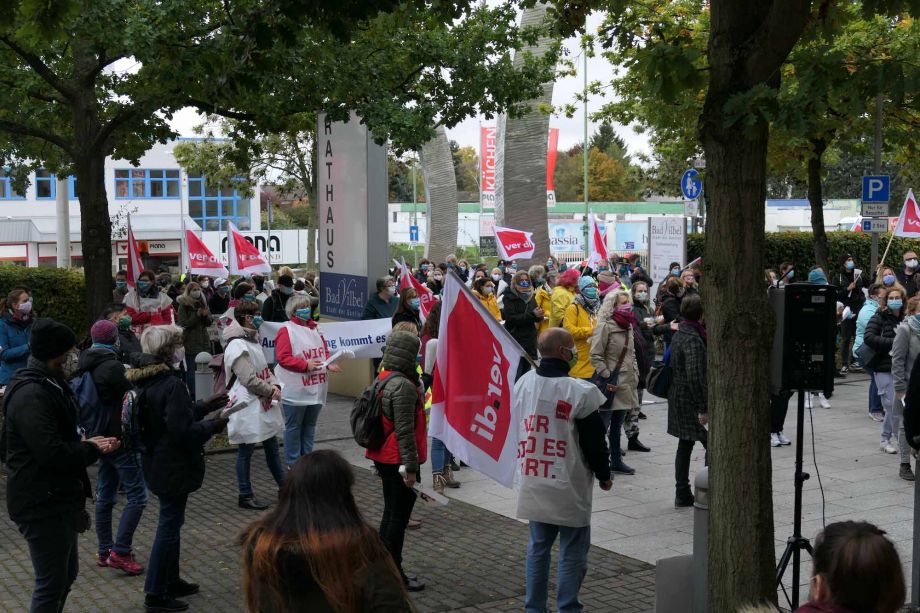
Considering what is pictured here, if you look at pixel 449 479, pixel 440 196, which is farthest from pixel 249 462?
pixel 440 196

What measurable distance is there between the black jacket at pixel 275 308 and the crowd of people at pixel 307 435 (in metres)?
1.80

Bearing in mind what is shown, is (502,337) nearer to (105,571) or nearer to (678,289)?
(105,571)

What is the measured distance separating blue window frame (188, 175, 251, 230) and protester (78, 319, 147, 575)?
166 feet

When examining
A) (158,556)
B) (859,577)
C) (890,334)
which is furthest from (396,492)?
(890,334)

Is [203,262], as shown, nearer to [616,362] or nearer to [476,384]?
[616,362]

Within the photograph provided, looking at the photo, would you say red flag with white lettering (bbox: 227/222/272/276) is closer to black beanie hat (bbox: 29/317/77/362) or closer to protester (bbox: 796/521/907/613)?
black beanie hat (bbox: 29/317/77/362)

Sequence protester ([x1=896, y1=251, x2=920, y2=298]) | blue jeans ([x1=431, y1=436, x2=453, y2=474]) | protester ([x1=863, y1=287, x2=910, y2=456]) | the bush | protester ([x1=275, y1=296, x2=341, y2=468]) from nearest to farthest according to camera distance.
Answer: protester ([x1=275, y1=296, x2=341, y2=468]), blue jeans ([x1=431, y1=436, x2=453, y2=474]), protester ([x1=863, y1=287, x2=910, y2=456]), the bush, protester ([x1=896, y1=251, x2=920, y2=298])

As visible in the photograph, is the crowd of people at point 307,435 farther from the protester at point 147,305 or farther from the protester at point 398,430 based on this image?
the protester at point 147,305

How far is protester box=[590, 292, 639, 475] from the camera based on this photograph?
10484 mm

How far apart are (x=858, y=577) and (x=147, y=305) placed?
13001 millimetres

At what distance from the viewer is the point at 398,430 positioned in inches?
266

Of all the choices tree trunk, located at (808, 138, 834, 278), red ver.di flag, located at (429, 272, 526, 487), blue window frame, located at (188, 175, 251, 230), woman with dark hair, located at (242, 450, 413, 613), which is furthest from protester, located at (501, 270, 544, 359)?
blue window frame, located at (188, 175, 251, 230)

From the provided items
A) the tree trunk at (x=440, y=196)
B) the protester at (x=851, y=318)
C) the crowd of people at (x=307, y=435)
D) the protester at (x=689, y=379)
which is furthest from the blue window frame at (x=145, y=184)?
the protester at (x=689, y=379)

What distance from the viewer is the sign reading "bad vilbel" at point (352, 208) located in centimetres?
1430
